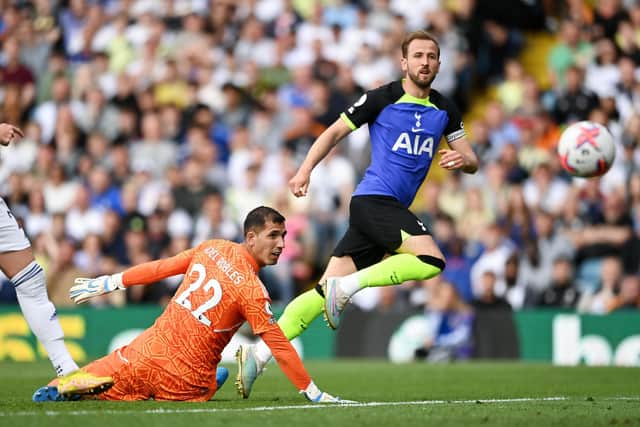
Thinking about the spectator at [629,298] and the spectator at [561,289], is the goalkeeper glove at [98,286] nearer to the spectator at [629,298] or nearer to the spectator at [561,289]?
the spectator at [561,289]

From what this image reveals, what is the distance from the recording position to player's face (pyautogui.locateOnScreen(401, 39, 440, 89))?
955 centimetres

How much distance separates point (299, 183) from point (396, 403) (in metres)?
1.74

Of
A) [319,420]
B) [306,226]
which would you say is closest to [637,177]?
[306,226]

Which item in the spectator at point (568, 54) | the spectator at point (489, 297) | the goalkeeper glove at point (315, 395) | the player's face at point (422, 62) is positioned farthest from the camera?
the spectator at point (568, 54)

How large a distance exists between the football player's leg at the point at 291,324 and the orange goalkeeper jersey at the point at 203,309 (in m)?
0.37

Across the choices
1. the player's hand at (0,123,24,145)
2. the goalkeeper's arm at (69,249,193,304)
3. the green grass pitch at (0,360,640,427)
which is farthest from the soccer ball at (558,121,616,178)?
the player's hand at (0,123,24,145)

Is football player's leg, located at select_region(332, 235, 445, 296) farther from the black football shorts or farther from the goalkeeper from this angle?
the goalkeeper

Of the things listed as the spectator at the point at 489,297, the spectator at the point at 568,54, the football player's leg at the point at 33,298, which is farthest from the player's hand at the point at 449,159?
the spectator at the point at 568,54

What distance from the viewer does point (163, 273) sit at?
881 cm

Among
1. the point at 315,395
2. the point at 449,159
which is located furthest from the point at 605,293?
the point at 315,395

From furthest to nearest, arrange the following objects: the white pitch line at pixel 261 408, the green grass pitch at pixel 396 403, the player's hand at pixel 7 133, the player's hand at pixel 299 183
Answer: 1. the player's hand at pixel 299 183
2. the player's hand at pixel 7 133
3. the white pitch line at pixel 261 408
4. the green grass pitch at pixel 396 403

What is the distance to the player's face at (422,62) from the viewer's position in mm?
9547

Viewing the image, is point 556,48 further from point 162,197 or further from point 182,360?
point 182,360

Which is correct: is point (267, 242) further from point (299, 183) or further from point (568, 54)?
point (568, 54)
